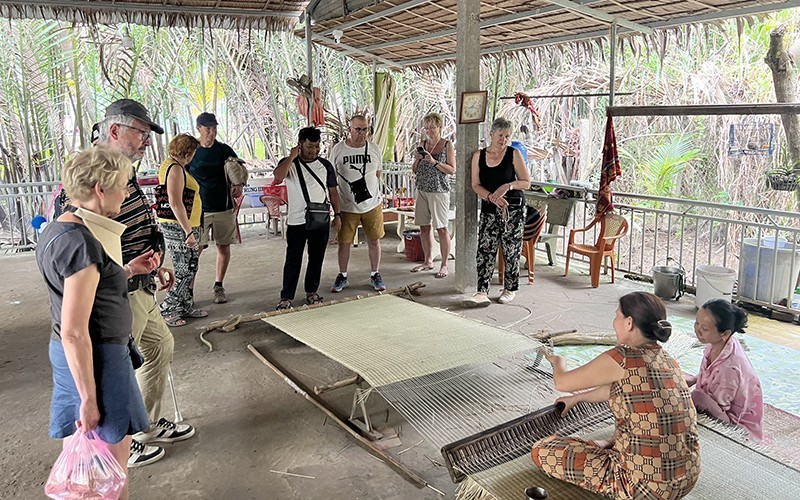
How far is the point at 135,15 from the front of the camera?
6.18 metres

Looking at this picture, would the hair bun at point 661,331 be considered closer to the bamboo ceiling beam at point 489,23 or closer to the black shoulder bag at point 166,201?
the black shoulder bag at point 166,201

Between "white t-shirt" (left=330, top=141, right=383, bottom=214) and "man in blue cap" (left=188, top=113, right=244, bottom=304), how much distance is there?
2.77 feet

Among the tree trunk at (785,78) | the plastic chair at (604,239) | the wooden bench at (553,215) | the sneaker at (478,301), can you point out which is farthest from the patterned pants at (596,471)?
the tree trunk at (785,78)

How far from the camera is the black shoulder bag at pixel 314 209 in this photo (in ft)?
15.1

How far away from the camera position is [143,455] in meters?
2.65

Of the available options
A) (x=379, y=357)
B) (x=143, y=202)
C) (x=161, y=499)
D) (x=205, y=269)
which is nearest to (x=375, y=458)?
(x=379, y=357)

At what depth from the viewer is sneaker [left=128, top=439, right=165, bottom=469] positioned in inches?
103

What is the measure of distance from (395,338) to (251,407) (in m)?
0.87

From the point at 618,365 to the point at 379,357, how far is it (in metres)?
1.40

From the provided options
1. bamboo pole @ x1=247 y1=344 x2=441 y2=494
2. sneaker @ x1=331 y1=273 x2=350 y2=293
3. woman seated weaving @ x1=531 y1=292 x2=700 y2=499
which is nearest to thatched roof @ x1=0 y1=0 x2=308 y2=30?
sneaker @ x1=331 y1=273 x2=350 y2=293

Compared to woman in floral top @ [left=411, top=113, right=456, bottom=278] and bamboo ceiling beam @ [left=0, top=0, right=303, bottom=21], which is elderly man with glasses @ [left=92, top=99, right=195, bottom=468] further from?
bamboo ceiling beam @ [left=0, top=0, right=303, bottom=21]

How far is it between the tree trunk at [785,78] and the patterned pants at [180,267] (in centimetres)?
516

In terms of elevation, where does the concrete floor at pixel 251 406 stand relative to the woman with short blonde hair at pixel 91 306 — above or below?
below

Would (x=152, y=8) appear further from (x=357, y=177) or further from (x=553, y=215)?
(x=553, y=215)
